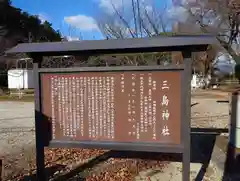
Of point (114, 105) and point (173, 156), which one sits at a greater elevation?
point (114, 105)

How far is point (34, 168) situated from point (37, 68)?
1.94 metres

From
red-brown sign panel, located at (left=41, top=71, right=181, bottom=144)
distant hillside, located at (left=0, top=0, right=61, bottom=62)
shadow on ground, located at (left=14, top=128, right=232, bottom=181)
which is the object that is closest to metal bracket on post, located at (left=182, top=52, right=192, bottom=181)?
red-brown sign panel, located at (left=41, top=71, right=181, bottom=144)

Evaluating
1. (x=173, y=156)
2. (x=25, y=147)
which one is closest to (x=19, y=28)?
(x=25, y=147)

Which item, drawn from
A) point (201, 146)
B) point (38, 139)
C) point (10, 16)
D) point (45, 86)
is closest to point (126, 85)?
point (45, 86)

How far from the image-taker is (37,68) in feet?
14.3

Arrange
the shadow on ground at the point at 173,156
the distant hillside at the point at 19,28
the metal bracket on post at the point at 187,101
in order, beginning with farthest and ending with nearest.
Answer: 1. the distant hillside at the point at 19,28
2. the shadow on ground at the point at 173,156
3. the metal bracket on post at the point at 187,101

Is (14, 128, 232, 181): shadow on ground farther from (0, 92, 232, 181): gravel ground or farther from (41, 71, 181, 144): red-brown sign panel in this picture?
(41, 71, 181, 144): red-brown sign panel

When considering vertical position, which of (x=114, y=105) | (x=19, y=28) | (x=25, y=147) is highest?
(x=19, y=28)

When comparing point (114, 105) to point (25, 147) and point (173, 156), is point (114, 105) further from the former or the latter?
point (25, 147)

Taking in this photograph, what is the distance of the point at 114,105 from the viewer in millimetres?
4156

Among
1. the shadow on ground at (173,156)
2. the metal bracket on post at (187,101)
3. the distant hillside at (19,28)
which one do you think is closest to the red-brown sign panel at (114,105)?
Result: the metal bracket on post at (187,101)

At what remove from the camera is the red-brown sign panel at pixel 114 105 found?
3.99 m

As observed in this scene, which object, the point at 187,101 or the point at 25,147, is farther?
the point at 25,147

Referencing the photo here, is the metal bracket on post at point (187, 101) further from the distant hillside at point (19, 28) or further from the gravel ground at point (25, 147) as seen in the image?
the distant hillside at point (19, 28)
